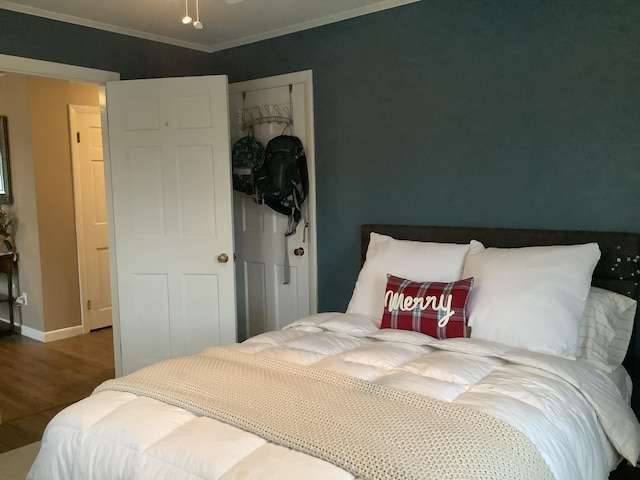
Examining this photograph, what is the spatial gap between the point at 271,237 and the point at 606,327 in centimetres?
220

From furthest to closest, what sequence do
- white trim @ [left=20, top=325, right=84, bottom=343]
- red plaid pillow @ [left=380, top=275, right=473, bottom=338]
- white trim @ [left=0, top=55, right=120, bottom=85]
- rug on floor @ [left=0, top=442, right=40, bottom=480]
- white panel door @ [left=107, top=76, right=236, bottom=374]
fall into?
white trim @ [left=20, top=325, right=84, bottom=343] < white panel door @ [left=107, top=76, right=236, bottom=374] < white trim @ [left=0, top=55, right=120, bottom=85] < rug on floor @ [left=0, top=442, right=40, bottom=480] < red plaid pillow @ [left=380, top=275, right=473, bottom=338]

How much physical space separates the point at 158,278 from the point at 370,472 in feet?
8.51

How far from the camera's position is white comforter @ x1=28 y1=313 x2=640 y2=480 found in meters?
1.48

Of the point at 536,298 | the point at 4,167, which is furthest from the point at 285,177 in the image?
the point at 4,167

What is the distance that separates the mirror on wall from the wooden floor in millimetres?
1276

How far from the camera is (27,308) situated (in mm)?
5070

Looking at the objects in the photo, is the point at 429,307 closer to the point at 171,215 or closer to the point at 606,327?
the point at 606,327

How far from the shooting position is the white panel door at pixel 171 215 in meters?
3.51

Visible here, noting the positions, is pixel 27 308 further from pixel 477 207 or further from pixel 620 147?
pixel 620 147

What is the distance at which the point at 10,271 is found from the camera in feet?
16.6

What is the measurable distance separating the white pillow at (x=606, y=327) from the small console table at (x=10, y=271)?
4.75m

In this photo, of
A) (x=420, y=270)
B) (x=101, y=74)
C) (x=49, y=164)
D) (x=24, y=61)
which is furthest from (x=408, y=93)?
(x=49, y=164)

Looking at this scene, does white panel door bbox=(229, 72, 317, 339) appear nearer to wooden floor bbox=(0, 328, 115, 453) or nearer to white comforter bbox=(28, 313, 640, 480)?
wooden floor bbox=(0, 328, 115, 453)

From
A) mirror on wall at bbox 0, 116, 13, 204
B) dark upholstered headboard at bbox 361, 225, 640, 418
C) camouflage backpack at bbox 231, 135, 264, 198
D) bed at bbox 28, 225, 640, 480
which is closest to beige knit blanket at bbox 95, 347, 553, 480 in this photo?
bed at bbox 28, 225, 640, 480
